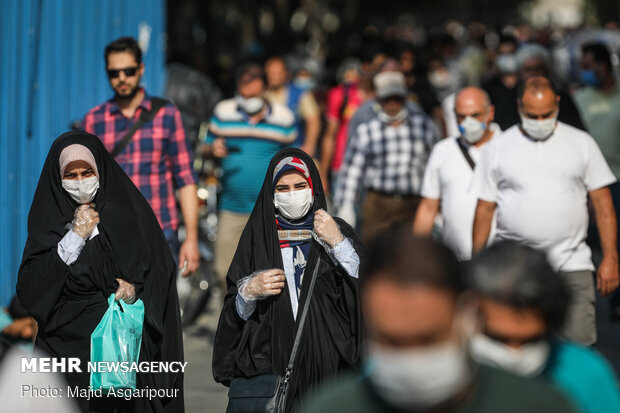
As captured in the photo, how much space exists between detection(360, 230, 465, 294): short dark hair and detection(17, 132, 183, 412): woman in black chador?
8.79 feet

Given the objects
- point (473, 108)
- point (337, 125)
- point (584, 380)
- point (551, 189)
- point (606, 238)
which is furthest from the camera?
point (337, 125)

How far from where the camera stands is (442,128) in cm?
1056

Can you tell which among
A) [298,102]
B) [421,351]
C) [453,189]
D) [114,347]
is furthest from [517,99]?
[298,102]

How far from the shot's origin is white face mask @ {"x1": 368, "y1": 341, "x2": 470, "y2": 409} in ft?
7.11

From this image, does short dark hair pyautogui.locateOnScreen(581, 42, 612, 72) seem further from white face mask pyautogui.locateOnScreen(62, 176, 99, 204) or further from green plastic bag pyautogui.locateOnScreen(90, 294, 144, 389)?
green plastic bag pyautogui.locateOnScreen(90, 294, 144, 389)

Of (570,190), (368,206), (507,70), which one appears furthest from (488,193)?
(507,70)

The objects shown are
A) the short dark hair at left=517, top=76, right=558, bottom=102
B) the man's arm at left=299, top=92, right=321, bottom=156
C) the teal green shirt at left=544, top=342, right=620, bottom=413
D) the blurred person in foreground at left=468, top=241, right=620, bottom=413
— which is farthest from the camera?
the man's arm at left=299, top=92, right=321, bottom=156

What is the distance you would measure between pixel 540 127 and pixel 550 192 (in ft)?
1.05

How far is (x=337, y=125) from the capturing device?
38.2 ft

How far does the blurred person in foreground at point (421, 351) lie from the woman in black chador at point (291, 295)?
221 centimetres

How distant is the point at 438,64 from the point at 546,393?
1319cm

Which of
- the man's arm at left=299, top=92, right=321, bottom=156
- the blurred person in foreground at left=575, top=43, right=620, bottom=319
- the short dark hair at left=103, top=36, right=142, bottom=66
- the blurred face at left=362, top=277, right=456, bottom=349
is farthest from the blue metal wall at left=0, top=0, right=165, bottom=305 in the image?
the blurred face at left=362, top=277, right=456, bottom=349

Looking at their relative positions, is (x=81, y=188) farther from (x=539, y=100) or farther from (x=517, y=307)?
(x=517, y=307)

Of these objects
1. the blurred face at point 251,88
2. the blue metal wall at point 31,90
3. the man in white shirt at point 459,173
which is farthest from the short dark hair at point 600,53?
the blue metal wall at point 31,90
